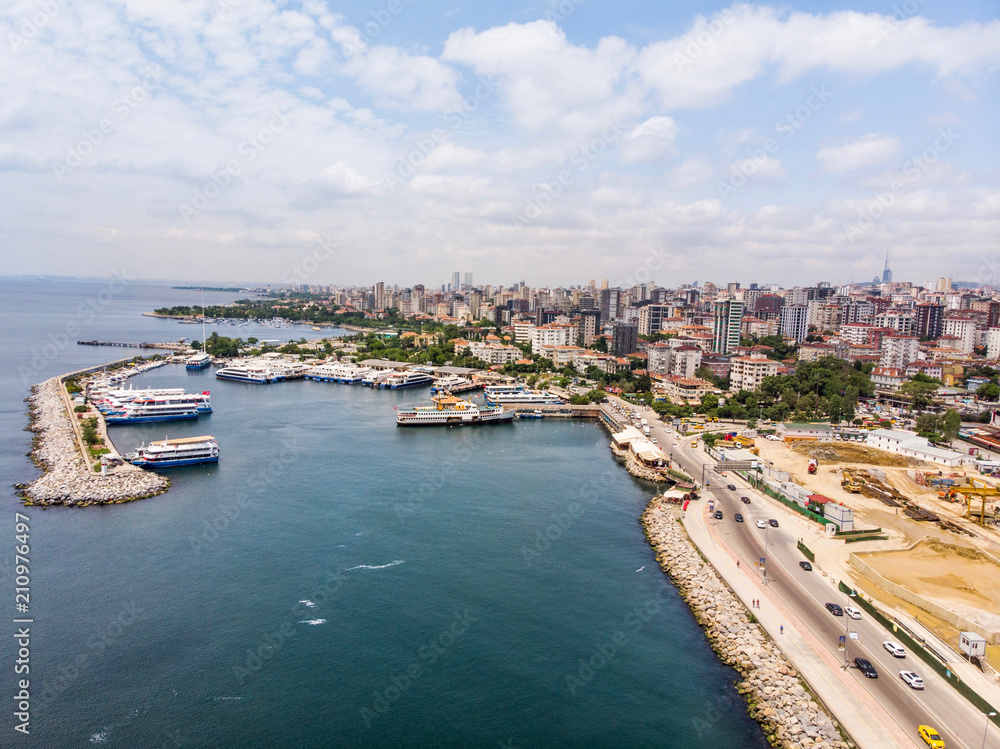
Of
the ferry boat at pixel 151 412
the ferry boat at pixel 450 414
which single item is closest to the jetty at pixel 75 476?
the ferry boat at pixel 151 412

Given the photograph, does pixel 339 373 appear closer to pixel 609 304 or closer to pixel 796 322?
pixel 609 304

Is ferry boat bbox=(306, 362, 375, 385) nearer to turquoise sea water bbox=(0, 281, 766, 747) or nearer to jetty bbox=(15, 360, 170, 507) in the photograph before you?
jetty bbox=(15, 360, 170, 507)

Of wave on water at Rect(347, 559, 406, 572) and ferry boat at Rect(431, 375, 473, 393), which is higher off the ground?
ferry boat at Rect(431, 375, 473, 393)

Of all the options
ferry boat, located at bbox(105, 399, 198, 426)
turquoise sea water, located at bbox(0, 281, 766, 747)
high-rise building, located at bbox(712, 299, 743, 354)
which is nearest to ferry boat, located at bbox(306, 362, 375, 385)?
ferry boat, located at bbox(105, 399, 198, 426)

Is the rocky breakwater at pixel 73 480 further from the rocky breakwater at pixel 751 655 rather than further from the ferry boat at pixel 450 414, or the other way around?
the rocky breakwater at pixel 751 655

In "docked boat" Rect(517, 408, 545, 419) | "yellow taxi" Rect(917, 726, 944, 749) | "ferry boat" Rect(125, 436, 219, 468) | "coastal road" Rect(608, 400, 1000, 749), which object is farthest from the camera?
"docked boat" Rect(517, 408, 545, 419)

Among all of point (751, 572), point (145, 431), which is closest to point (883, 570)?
point (751, 572)

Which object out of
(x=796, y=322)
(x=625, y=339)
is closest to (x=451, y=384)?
(x=625, y=339)

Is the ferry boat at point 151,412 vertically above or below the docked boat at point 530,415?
above
